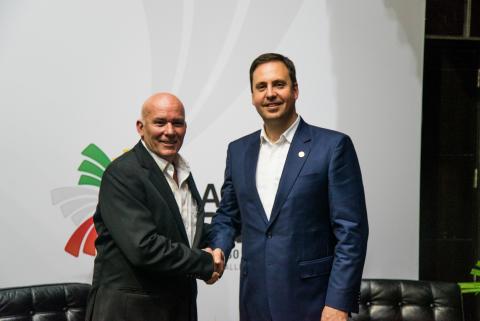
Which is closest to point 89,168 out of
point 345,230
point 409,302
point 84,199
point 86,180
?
point 86,180

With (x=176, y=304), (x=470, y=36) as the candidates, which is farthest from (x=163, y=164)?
(x=470, y=36)

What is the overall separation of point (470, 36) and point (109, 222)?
9.24 feet

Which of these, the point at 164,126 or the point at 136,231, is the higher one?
the point at 164,126

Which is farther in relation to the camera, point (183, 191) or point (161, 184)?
point (183, 191)

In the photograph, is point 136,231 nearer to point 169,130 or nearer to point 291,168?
point 169,130

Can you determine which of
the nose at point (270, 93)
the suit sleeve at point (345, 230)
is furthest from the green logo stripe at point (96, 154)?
the suit sleeve at point (345, 230)

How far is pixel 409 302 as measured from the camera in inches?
120

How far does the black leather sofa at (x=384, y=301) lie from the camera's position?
9.25ft

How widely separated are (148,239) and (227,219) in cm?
55

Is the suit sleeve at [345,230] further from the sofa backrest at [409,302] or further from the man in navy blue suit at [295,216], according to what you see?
the sofa backrest at [409,302]

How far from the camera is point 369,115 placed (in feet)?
10.5

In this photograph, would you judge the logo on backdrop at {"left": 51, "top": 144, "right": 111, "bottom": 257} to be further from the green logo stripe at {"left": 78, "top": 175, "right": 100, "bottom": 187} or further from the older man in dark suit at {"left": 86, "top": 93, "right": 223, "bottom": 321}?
the older man in dark suit at {"left": 86, "top": 93, "right": 223, "bottom": 321}

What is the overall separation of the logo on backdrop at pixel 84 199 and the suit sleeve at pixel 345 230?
1549 millimetres

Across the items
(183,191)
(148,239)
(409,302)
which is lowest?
(409,302)
